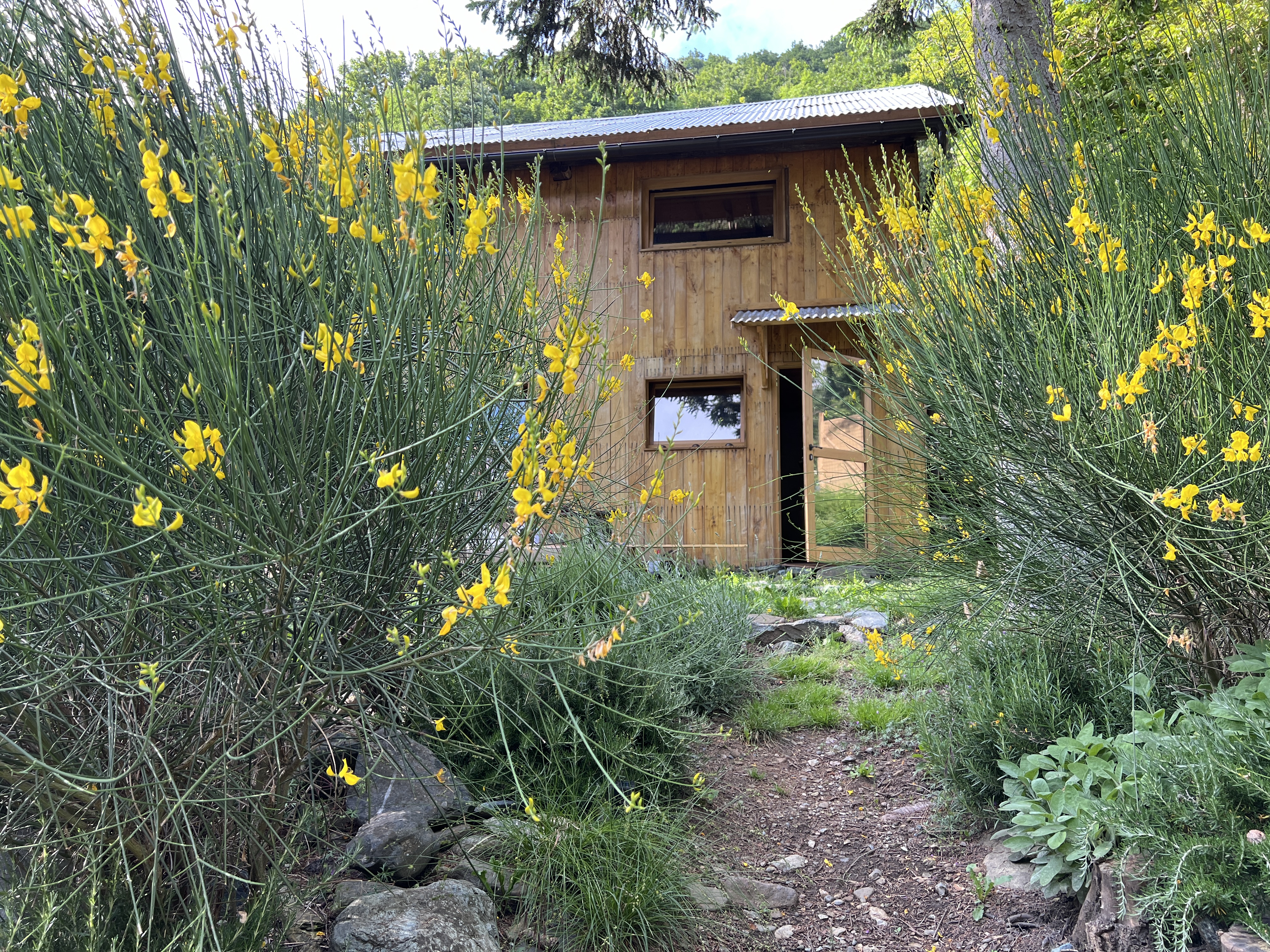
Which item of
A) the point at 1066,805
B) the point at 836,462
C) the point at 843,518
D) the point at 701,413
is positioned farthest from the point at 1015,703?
the point at 701,413

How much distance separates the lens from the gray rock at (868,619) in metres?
5.23

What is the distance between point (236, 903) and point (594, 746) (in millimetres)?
1182

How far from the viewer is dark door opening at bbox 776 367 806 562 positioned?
28.6 ft

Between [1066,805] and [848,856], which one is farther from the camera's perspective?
[848,856]

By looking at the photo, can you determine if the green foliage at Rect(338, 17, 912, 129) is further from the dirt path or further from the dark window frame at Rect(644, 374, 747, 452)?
the dark window frame at Rect(644, 374, 747, 452)

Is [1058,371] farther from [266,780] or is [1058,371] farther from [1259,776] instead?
[266,780]

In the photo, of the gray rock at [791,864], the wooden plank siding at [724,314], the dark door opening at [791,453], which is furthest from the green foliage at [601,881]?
the wooden plank siding at [724,314]

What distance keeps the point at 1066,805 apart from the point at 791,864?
105 cm

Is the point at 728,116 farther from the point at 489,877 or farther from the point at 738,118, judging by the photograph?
the point at 489,877

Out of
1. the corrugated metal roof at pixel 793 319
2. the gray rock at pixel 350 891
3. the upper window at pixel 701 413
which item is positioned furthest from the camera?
the upper window at pixel 701 413

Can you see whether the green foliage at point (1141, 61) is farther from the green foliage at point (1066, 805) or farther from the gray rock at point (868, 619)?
the gray rock at point (868, 619)

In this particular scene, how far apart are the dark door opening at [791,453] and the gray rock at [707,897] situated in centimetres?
525

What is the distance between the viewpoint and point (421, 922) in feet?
6.97

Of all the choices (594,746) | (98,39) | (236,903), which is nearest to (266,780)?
(236,903)
